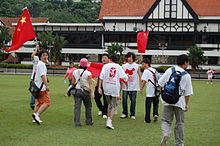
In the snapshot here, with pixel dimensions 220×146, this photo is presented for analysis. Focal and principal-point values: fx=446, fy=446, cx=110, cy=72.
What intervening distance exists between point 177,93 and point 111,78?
125 inches

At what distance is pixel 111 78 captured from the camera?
11250 mm

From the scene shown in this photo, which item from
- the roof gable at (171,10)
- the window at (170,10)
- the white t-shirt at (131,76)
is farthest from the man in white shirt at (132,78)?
the window at (170,10)

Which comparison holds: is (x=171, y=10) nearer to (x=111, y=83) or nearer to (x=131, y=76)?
(x=131, y=76)

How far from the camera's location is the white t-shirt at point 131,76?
13156 mm

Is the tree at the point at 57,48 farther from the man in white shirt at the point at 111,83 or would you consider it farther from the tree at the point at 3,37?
the man in white shirt at the point at 111,83

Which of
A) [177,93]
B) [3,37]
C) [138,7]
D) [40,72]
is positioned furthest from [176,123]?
[138,7]

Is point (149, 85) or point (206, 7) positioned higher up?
point (206, 7)

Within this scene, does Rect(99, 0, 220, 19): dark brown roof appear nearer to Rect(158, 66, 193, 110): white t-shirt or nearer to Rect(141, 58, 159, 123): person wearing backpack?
Rect(141, 58, 159, 123): person wearing backpack

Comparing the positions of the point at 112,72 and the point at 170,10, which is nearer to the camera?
the point at 112,72

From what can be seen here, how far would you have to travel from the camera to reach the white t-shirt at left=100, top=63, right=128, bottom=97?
11180 millimetres

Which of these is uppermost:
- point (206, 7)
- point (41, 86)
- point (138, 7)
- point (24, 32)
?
point (138, 7)

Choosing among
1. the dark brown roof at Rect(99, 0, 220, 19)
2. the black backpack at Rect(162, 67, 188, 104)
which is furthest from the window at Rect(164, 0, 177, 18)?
the black backpack at Rect(162, 67, 188, 104)

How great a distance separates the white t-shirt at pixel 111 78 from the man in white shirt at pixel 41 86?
4.76 ft

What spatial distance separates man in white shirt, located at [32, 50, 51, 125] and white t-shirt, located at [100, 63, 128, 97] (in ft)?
4.76
